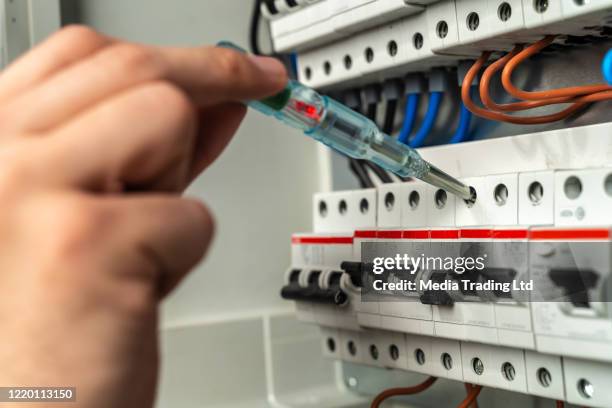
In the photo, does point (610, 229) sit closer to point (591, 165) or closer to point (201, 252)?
point (591, 165)

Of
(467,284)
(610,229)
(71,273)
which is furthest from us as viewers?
(467,284)

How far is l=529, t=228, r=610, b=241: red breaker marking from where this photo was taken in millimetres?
568

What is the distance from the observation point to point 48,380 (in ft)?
1.39

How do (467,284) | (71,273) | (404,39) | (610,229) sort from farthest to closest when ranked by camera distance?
1. (404,39)
2. (467,284)
3. (610,229)
4. (71,273)

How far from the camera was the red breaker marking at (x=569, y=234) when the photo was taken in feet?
1.86

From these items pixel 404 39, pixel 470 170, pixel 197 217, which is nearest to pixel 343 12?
pixel 404 39

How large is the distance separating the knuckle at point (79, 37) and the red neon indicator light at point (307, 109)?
170 millimetres

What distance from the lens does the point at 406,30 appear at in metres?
0.80

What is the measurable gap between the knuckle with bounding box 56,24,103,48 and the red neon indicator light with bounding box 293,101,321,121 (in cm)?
17

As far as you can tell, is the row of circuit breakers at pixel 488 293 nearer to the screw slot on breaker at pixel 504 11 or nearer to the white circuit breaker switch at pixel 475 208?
the white circuit breaker switch at pixel 475 208

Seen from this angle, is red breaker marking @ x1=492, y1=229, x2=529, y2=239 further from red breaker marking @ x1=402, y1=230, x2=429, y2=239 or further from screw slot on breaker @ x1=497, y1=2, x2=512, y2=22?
screw slot on breaker @ x1=497, y1=2, x2=512, y2=22

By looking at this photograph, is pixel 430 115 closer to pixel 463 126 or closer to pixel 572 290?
pixel 463 126

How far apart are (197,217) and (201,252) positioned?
0.02m

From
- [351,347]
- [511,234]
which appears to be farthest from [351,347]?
[511,234]
